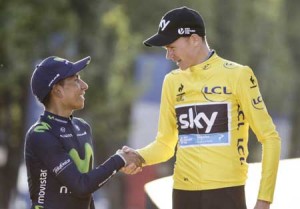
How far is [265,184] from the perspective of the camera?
5645 mm

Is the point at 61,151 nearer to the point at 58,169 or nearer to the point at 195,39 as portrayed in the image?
the point at 58,169

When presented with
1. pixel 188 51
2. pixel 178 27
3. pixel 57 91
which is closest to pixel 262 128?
pixel 188 51

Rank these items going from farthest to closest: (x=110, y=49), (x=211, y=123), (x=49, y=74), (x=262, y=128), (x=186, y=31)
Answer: (x=110, y=49), (x=49, y=74), (x=186, y=31), (x=211, y=123), (x=262, y=128)

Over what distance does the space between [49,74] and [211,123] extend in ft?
3.27

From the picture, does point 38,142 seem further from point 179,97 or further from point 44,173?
point 179,97

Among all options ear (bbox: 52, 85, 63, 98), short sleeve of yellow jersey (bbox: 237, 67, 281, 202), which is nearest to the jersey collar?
ear (bbox: 52, 85, 63, 98)

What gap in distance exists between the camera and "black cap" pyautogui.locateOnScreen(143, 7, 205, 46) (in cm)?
599

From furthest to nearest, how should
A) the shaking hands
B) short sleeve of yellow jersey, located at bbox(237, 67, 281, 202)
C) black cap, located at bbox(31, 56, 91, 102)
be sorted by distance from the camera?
the shaking hands → black cap, located at bbox(31, 56, 91, 102) → short sleeve of yellow jersey, located at bbox(237, 67, 281, 202)

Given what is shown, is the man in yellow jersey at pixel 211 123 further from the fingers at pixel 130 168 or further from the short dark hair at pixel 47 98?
the short dark hair at pixel 47 98

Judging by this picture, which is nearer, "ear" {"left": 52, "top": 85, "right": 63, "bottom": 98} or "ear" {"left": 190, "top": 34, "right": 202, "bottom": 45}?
"ear" {"left": 190, "top": 34, "right": 202, "bottom": 45}

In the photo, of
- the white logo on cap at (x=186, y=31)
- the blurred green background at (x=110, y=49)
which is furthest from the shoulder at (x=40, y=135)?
the blurred green background at (x=110, y=49)

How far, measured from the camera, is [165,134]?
633cm

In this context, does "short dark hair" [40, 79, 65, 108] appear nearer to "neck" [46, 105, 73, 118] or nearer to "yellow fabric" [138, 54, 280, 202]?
"neck" [46, 105, 73, 118]

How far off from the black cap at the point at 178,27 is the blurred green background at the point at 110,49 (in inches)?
570
